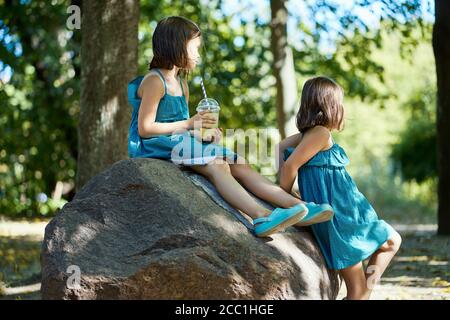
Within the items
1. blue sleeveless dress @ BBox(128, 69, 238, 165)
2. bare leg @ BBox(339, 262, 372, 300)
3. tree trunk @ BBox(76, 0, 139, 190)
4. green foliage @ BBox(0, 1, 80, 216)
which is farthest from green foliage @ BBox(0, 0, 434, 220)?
bare leg @ BBox(339, 262, 372, 300)

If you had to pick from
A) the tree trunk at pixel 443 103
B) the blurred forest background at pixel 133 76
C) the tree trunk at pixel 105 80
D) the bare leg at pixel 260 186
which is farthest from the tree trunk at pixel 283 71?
the bare leg at pixel 260 186

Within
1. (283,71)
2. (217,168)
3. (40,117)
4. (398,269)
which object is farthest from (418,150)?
(217,168)

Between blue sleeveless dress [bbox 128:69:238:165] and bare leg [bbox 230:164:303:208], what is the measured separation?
0.09 meters

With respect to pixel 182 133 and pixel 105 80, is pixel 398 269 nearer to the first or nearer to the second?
pixel 105 80

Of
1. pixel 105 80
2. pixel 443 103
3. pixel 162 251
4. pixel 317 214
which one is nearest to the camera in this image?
pixel 162 251

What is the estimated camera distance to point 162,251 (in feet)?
14.0

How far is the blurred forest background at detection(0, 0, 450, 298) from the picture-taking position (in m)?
6.97

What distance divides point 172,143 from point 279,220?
99cm

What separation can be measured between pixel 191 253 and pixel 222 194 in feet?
1.91

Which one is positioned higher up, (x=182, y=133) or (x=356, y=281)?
(x=182, y=133)

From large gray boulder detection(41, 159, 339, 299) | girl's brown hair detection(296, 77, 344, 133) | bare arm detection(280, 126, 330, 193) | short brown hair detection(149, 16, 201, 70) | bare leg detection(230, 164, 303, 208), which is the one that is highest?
short brown hair detection(149, 16, 201, 70)

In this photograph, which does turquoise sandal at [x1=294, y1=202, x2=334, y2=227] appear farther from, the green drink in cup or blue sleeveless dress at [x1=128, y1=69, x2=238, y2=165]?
the green drink in cup

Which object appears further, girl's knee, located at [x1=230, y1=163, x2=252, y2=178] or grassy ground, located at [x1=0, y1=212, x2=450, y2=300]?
grassy ground, located at [x1=0, y1=212, x2=450, y2=300]

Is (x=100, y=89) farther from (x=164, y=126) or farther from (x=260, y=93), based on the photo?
(x=260, y=93)
